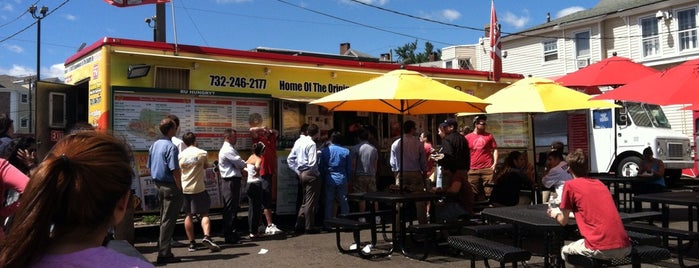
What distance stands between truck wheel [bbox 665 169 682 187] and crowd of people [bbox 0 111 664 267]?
24.9 feet

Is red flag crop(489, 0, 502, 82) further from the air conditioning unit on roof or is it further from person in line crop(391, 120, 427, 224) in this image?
the air conditioning unit on roof

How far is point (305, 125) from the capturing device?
9.30 meters

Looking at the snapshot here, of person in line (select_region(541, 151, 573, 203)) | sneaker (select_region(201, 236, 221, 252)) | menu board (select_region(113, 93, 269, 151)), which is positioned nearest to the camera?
sneaker (select_region(201, 236, 221, 252))

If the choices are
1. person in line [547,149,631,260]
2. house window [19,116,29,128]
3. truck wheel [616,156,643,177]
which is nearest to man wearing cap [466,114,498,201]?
person in line [547,149,631,260]

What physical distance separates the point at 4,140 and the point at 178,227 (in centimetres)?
462

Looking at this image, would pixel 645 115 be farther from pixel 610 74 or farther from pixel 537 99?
pixel 537 99

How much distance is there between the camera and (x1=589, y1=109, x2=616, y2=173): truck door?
55.3 feet

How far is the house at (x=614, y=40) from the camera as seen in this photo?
24750mm

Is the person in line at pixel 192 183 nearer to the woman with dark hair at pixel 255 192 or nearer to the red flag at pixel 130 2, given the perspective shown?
the woman with dark hair at pixel 255 192

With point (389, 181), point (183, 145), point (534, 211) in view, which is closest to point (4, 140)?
point (183, 145)

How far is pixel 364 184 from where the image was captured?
9.59 meters

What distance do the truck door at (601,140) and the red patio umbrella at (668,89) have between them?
33.4 ft

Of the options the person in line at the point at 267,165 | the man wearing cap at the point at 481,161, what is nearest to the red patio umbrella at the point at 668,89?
the man wearing cap at the point at 481,161

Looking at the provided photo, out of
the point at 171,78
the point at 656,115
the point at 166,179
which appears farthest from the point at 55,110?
the point at 656,115
